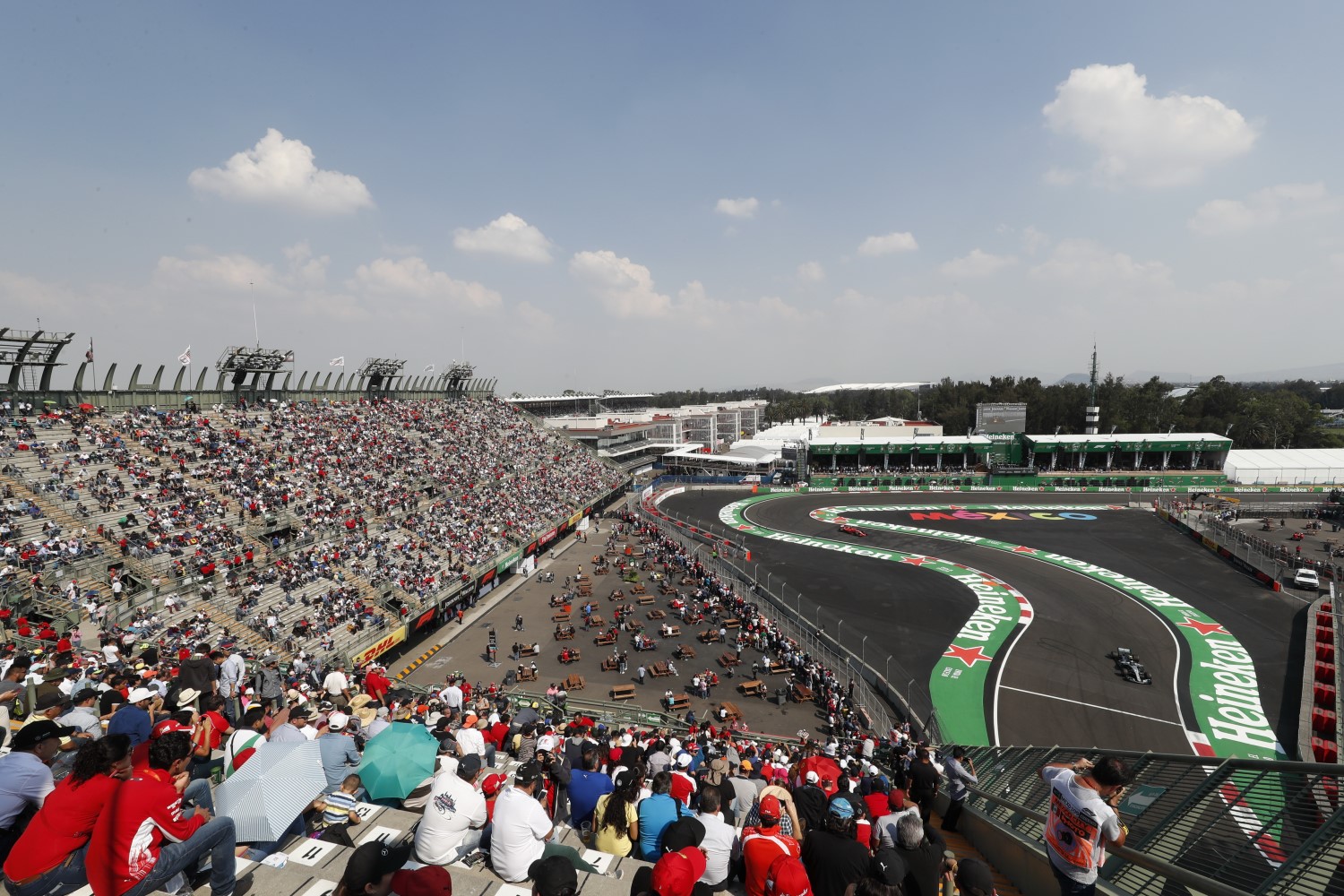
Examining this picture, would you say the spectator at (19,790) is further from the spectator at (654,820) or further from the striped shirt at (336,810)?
the spectator at (654,820)

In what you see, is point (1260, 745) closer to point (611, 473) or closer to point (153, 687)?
point (153, 687)

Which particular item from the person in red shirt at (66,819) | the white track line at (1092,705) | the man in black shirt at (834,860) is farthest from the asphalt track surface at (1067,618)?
the person in red shirt at (66,819)

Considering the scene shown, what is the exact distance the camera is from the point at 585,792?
23.4 ft

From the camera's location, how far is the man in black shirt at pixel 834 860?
4793 mm

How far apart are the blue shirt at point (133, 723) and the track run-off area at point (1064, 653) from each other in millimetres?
20332

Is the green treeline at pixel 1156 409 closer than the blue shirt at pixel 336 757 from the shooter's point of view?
No

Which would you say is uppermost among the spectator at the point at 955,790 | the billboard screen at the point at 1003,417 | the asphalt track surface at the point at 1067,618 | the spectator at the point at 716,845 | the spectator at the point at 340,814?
the billboard screen at the point at 1003,417

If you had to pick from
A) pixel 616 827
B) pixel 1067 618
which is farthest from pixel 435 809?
pixel 1067 618

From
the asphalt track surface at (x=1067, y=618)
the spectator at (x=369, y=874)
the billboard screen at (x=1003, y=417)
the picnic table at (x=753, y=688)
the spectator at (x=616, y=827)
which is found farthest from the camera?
the billboard screen at (x=1003, y=417)

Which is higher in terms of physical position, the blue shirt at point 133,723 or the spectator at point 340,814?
the blue shirt at point 133,723

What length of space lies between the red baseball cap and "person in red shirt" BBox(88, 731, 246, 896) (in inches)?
140

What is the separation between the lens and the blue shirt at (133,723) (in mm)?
6514

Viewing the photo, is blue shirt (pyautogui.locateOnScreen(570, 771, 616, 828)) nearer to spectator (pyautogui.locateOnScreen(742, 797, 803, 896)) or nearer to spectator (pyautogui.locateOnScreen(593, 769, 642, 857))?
spectator (pyautogui.locateOnScreen(593, 769, 642, 857))

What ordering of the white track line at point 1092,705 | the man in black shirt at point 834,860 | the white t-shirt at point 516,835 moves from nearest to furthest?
the man in black shirt at point 834,860 < the white t-shirt at point 516,835 < the white track line at point 1092,705
